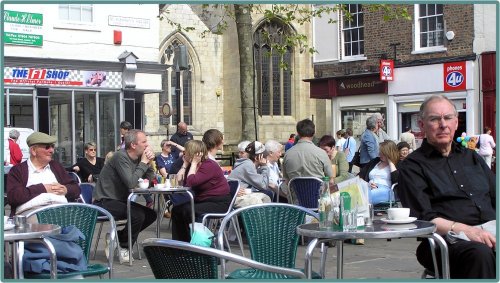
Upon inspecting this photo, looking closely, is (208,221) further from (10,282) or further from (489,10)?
(489,10)

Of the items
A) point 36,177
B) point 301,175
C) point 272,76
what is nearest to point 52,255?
point 36,177

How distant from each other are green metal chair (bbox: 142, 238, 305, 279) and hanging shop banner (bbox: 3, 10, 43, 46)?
61.2 ft

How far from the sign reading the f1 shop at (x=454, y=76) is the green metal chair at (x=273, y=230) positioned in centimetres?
2012

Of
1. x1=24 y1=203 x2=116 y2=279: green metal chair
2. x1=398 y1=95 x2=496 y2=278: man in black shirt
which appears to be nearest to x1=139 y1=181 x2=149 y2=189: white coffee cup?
x1=24 y1=203 x2=116 y2=279: green metal chair

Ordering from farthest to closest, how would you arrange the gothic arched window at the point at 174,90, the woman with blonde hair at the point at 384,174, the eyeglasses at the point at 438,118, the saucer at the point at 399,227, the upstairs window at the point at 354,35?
the gothic arched window at the point at 174,90, the upstairs window at the point at 354,35, the woman with blonde hair at the point at 384,174, the eyeglasses at the point at 438,118, the saucer at the point at 399,227

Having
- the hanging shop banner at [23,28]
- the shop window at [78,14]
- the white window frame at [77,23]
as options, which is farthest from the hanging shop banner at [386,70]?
the hanging shop banner at [23,28]

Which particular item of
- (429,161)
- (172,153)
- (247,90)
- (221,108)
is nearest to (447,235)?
(429,161)

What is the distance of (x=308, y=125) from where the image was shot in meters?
10.2

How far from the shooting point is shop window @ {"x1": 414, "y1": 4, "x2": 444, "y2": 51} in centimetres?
2623

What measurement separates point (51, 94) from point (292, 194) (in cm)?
1373

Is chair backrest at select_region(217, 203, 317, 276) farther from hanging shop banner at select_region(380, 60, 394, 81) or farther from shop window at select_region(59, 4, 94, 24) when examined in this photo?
hanging shop banner at select_region(380, 60, 394, 81)

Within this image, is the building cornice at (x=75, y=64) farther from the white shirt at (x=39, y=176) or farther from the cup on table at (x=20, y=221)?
the cup on table at (x=20, y=221)

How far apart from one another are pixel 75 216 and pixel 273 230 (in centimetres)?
148

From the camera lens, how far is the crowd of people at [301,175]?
5.18 meters
